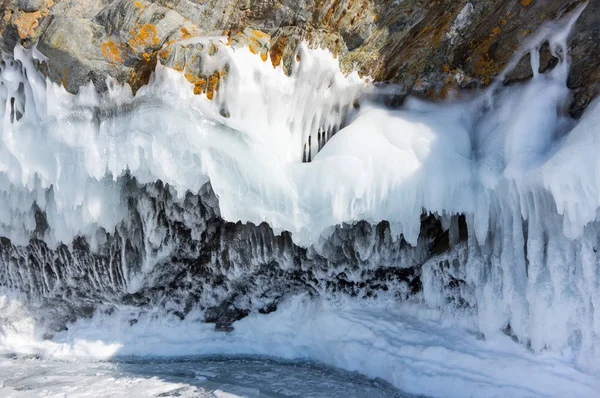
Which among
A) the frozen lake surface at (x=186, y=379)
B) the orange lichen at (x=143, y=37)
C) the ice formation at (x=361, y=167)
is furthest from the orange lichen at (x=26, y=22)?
the frozen lake surface at (x=186, y=379)

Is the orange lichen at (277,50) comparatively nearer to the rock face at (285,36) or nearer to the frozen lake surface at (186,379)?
the rock face at (285,36)

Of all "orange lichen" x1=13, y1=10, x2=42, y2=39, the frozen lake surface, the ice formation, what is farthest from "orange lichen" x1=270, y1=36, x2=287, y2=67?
the frozen lake surface

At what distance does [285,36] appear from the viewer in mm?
4160

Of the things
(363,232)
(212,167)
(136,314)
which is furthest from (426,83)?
(136,314)

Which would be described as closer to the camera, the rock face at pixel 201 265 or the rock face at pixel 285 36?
the rock face at pixel 285 36

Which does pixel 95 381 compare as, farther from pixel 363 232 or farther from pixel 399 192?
pixel 399 192

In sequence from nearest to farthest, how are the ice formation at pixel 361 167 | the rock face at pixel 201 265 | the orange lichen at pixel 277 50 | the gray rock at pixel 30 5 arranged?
the ice formation at pixel 361 167, the orange lichen at pixel 277 50, the gray rock at pixel 30 5, the rock face at pixel 201 265

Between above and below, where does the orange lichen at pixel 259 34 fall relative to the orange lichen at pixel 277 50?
above

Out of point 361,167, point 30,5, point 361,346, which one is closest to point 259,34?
point 361,167

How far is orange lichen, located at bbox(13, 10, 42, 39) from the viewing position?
424 cm

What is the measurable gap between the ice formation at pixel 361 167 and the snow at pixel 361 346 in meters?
0.16

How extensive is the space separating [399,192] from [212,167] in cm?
134

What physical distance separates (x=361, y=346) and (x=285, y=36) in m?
2.50

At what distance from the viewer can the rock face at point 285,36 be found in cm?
400
